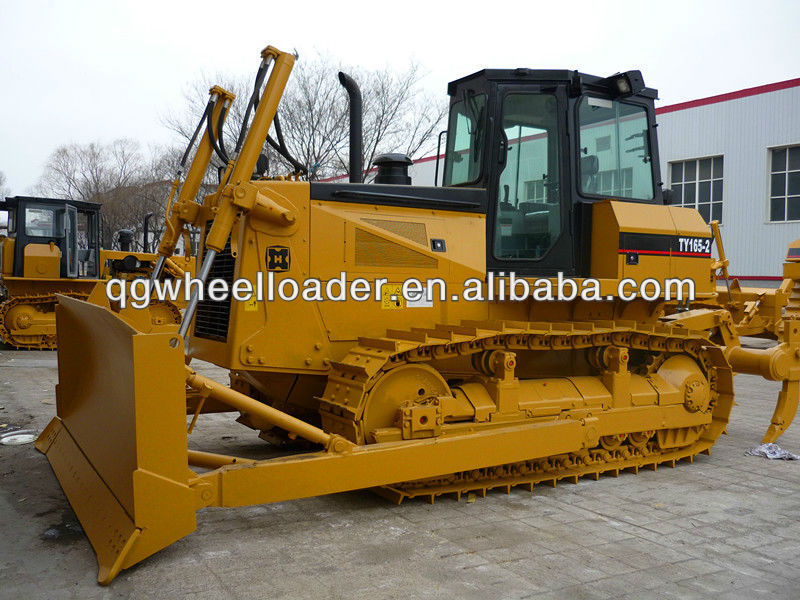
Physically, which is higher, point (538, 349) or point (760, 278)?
point (760, 278)

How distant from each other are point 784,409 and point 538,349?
9.58 ft

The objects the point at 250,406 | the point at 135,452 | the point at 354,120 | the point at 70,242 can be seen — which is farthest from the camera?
the point at 70,242

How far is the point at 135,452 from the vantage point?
12.8ft

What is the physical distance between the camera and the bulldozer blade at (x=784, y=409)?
273 inches

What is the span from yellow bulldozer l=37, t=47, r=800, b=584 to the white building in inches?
569

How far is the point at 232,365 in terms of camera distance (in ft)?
16.5

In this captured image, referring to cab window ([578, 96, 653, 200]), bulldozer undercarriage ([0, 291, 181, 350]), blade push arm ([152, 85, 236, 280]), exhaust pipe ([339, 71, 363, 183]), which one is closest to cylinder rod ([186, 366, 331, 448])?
blade push arm ([152, 85, 236, 280])

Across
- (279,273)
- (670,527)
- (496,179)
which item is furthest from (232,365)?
(670,527)

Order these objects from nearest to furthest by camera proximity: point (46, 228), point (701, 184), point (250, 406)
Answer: point (250, 406) < point (46, 228) < point (701, 184)

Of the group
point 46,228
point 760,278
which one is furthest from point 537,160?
point 760,278

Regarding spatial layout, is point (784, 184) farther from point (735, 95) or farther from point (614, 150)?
point (614, 150)

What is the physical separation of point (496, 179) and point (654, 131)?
180 cm

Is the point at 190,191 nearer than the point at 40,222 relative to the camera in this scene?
Yes

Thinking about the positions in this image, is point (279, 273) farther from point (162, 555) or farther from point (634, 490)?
point (634, 490)
